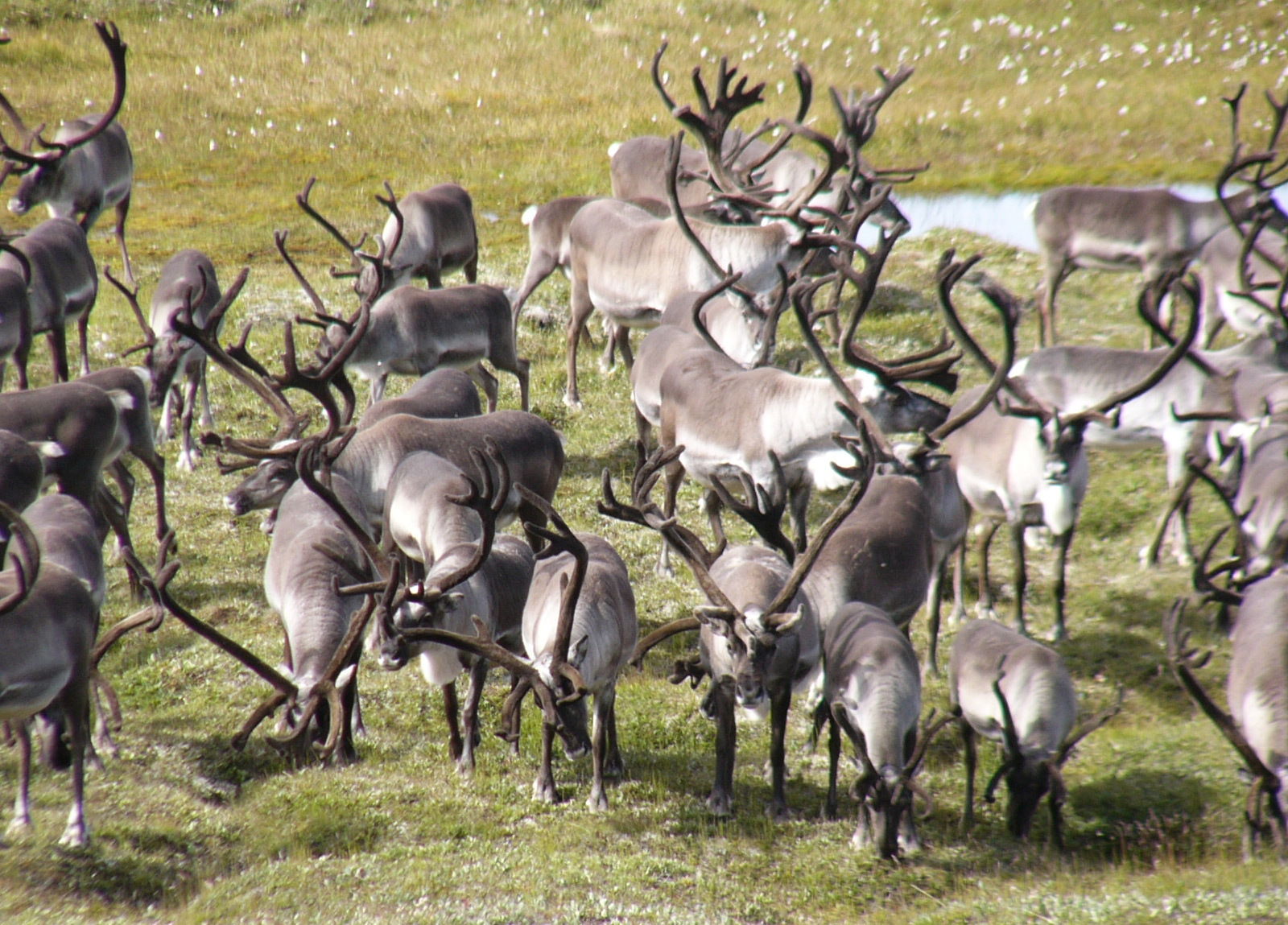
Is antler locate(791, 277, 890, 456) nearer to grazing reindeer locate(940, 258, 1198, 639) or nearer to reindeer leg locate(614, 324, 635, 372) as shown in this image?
grazing reindeer locate(940, 258, 1198, 639)

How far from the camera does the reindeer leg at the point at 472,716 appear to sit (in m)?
6.79

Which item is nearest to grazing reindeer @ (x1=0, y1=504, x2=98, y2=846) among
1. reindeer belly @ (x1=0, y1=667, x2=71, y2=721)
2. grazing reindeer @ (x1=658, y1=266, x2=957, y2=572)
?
reindeer belly @ (x1=0, y1=667, x2=71, y2=721)

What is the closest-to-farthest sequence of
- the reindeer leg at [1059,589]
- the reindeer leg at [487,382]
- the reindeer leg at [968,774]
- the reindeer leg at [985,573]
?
the reindeer leg at [968,774]
the reindeer leg at [1059,589]
the reindeer leg at [985,573]
the reindeer leg at [487,382]

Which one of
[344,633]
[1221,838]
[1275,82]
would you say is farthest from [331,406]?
[1275,82]

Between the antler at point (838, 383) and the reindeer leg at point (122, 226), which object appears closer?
the antler at point (838, 383)

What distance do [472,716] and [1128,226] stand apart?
9.17 meters

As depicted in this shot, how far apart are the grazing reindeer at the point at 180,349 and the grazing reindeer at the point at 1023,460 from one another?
6.32m

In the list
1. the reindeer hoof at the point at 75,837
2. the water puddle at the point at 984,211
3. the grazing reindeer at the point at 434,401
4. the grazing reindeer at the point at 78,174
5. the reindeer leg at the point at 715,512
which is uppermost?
the water puddle at the point at 984,211

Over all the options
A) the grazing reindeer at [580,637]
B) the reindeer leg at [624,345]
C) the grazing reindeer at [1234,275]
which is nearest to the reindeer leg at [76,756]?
the grazing reindeer at [580,637]

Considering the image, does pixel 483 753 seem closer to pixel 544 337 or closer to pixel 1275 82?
pixel 544 337

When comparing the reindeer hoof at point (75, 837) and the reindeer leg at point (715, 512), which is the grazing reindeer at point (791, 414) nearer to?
the reindeer leg at point (715, 512)

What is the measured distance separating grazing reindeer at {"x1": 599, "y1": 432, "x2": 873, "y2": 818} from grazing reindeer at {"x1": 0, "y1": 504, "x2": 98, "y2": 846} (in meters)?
2.64

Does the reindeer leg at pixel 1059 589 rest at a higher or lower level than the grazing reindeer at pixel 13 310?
lower

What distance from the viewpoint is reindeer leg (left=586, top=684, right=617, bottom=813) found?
256 inches
